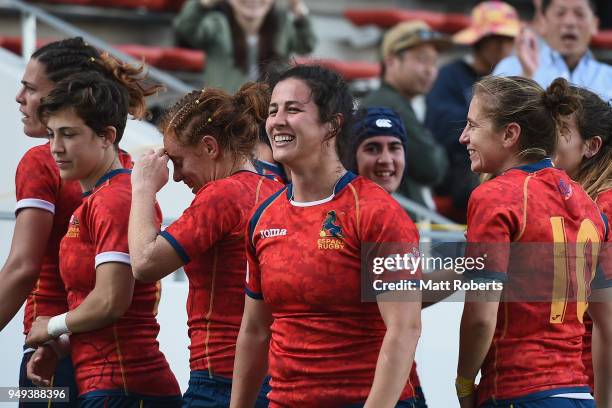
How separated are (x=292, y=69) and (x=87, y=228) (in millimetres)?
843

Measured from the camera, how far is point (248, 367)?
11.0 feet

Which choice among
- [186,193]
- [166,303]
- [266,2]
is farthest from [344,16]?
[166,303]

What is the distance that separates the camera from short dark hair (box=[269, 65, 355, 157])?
3.29 metres

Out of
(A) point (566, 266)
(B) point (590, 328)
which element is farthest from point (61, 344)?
(B) point (590, 328)

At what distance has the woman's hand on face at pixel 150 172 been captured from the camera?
3.46m

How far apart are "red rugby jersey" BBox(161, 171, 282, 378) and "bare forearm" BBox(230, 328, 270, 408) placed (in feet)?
0.51

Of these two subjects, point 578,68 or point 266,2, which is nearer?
point 578,68

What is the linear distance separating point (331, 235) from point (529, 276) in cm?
64

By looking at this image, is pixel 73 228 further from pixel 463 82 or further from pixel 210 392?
pixel 463 82

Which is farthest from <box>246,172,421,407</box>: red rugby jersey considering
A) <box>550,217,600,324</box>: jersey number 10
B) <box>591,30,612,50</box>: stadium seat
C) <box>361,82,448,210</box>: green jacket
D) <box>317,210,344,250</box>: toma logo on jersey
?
<box>591,30,612,50</box>: stadium seat

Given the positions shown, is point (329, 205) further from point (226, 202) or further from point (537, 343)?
point (537, 343)

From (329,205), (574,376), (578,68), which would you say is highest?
(578,68)

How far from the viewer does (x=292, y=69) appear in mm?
3371

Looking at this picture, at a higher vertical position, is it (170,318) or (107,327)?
(170,318)
